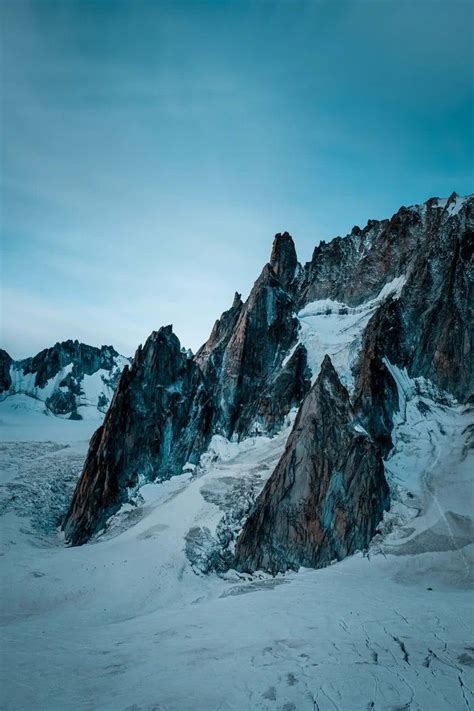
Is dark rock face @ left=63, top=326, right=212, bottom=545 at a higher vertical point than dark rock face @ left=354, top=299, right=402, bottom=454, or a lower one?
lower

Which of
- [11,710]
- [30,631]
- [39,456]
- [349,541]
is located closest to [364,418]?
[349,541]

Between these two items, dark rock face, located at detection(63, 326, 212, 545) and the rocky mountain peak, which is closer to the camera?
dark rock face, located at detection(63, 326, 212, 545)

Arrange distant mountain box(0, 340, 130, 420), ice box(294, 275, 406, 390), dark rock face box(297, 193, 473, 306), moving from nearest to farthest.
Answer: ice box(294, 275, 406, 390), dark rock face box(297, 193, 473, 306), distant mountain box(0, 340, 130, 420)

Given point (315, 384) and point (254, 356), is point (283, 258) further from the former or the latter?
point (315, 384)

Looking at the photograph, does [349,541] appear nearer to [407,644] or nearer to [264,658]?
[407,644]

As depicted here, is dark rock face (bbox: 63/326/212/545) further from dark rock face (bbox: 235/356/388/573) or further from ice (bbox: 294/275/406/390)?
dark rock face (bbox: 235/356/388/573)

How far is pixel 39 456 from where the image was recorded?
63.3m

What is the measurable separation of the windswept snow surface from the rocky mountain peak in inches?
1379

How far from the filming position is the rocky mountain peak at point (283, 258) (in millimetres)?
79062

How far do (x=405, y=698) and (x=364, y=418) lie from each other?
3284cm

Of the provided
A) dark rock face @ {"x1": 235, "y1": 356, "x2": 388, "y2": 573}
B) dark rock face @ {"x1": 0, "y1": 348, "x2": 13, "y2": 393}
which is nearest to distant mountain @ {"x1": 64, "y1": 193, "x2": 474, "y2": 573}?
dark rock face @ {"x1": 235, "y1": 356, "x2": 388, "y2": 573}

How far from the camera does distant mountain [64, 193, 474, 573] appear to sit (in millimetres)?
34688

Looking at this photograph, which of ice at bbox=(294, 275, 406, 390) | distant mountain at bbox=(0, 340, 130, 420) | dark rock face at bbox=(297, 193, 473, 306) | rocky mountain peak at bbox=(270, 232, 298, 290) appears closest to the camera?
ice at bbox=(294, 275, 406, 390)

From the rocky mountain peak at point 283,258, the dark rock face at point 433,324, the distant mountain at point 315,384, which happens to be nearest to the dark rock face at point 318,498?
the distant mountain at point 315,384
